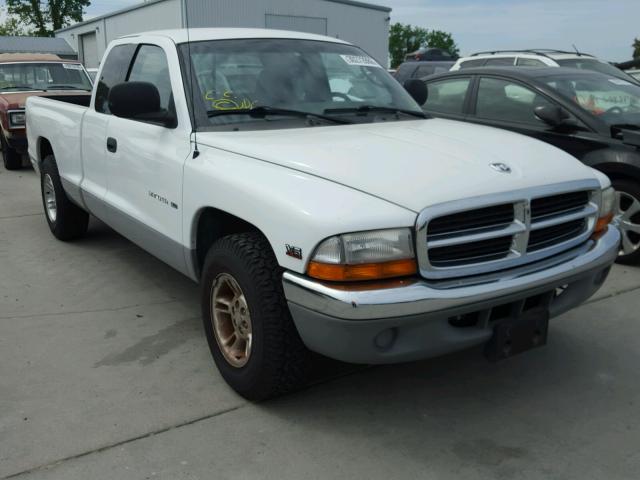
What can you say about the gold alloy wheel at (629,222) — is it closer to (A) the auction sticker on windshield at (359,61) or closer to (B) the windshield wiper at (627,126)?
(B) the windshield wiper at (627,126)

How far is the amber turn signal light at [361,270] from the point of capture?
2.61 meters

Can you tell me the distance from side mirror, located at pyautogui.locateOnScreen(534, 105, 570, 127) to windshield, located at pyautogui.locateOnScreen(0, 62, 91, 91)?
7761 millimetres

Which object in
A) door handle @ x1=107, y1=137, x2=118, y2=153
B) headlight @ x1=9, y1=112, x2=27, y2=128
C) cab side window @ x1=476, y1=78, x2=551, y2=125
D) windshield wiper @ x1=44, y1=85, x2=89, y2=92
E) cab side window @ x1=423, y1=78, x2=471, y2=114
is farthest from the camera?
windshield wiper @ x1=44, y1=85, x2=89, y2=92

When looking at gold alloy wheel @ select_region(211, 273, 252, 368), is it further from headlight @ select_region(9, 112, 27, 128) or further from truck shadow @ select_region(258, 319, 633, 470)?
headlight @ select_region(9, 112, 27, 128)

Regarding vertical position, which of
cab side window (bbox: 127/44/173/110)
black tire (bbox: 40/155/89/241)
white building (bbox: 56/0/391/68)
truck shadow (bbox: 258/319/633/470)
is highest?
white building (bbox: 56/0/391/68)

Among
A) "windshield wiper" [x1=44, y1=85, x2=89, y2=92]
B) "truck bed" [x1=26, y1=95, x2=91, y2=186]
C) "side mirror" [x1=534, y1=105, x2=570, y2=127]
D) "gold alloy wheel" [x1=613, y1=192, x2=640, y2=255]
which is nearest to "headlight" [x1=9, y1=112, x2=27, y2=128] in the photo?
"windshield wiper" [x1=44, y1=85, x2=89, y2=92]

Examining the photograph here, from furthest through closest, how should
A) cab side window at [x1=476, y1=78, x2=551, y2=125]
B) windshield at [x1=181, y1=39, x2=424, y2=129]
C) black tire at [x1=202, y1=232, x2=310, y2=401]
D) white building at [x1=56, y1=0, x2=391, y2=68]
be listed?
white building at [x1=56, y1=0, x2=391, y2=68] → cab side window at [x1=476, y1=78, x2=551, y2=125] → windshield at [x1=181, y1=39, x2=424, y2=129] → black tire at [x1=202, y1=232, x2=310, y2=401]

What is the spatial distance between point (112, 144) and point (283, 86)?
129cm

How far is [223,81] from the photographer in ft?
12.4

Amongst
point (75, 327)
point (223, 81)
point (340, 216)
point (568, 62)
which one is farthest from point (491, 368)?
point (568, 62)

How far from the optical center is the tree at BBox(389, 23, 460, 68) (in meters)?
96.1

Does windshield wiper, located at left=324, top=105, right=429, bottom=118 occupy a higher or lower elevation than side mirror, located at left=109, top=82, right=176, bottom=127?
lower

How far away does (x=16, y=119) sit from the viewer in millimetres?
9766

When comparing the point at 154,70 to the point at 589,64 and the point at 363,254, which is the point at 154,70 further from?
the point at 589,64
